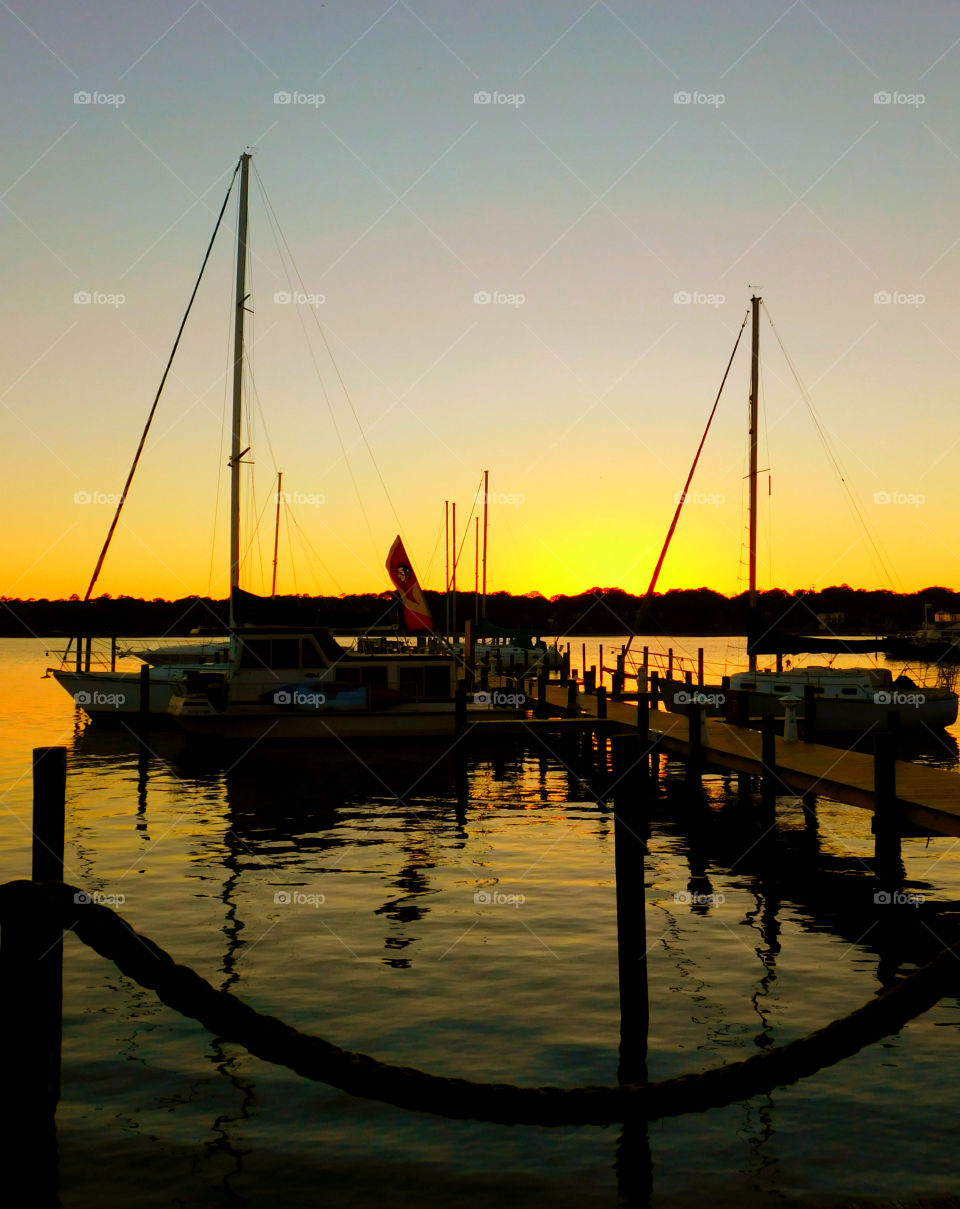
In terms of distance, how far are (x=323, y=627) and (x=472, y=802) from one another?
1052 cm

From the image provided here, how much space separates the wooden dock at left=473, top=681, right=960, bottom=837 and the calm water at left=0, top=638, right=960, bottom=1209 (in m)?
1.22

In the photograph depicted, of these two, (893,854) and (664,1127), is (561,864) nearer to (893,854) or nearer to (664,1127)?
(893,854)

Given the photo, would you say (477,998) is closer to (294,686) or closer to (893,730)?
(893,730)

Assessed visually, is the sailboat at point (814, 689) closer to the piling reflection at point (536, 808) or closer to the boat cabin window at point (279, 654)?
the piling reflection at point (536, 808)

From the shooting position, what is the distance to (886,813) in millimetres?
16359

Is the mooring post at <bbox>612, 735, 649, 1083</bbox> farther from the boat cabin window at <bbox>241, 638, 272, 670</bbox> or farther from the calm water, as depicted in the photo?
the boat cabin window at <bbox>241, 638, 272, 670</bbox>

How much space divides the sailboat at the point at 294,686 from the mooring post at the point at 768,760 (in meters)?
14.9

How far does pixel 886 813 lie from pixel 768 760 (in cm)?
331

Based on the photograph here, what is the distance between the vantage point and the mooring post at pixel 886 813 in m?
16.2

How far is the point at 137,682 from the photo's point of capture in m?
42.1

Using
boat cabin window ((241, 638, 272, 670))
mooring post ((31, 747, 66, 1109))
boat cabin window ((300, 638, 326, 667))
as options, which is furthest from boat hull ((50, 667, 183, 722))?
mooring post ((31, 747, 66, 1109))

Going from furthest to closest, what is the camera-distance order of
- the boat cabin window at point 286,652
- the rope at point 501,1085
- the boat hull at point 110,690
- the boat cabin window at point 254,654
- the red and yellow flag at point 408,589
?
the boat hull at point 110,690 < the red and yellow flag at point 408,589 < the boat cabin window at point 286,652 < the boat cabin window at point 254,654 < the rope at point 501,1085

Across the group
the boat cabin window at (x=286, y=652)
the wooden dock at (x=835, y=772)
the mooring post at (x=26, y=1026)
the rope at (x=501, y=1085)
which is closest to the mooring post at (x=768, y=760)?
the wooden dock at (x=835, y=772)

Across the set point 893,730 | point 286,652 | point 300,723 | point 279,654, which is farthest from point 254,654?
point 893,730
